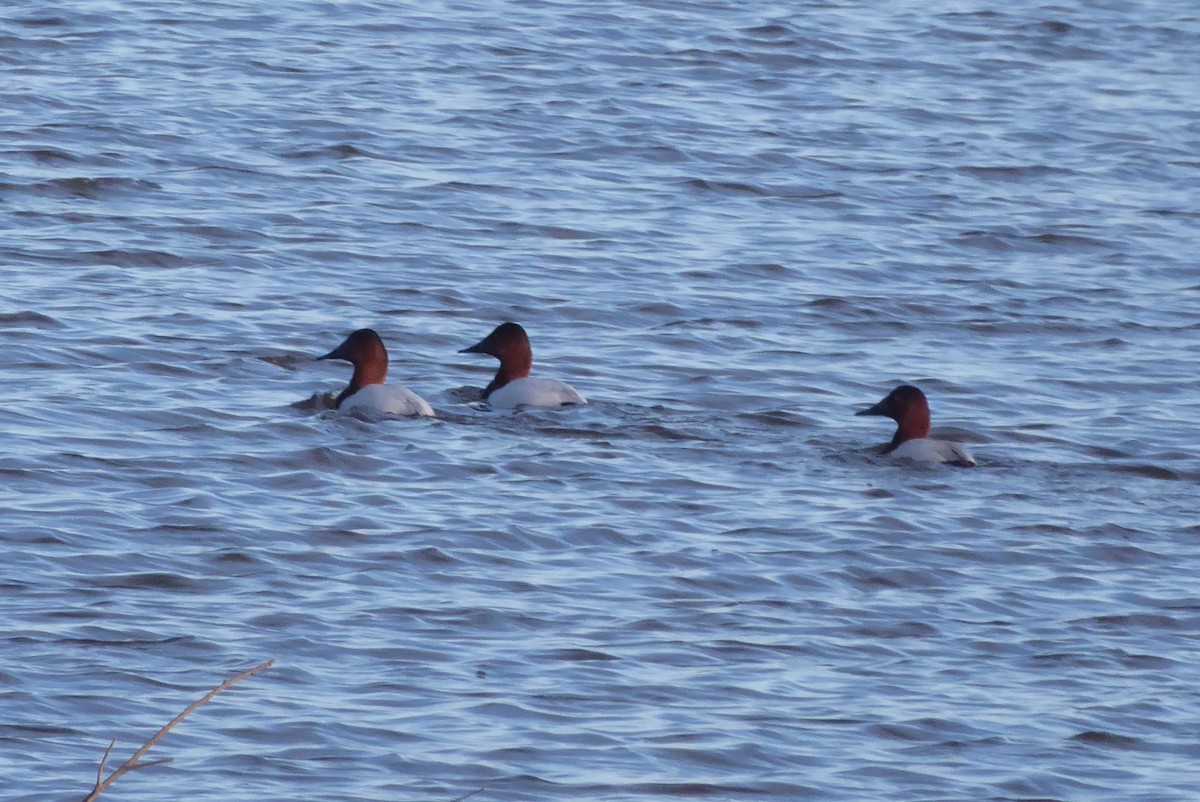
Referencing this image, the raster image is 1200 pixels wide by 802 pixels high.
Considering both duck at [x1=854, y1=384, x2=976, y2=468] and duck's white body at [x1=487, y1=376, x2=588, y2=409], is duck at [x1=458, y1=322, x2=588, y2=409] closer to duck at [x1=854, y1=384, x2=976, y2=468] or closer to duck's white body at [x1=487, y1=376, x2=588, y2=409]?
duck's white body at [x1=487, y1=376, x2=588, y2=409]

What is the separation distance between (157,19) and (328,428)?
1136 centimetres

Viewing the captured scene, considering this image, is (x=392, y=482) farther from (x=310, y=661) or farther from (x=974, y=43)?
(x=974, y=43)

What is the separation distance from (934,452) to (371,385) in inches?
106

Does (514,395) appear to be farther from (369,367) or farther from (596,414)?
(369,367)

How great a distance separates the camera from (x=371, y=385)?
38.4 ft

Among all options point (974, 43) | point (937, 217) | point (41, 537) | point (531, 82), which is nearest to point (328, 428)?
point (41, 537)

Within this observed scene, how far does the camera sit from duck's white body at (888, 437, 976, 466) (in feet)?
37.1

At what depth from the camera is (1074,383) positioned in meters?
13.0

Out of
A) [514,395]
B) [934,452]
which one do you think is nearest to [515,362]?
[514,395]

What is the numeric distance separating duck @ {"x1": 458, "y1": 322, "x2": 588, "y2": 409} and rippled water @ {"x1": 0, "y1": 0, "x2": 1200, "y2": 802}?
150 millimetres

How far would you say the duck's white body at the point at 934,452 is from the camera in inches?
445

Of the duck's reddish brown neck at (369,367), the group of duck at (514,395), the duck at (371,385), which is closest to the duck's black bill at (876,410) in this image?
the group of duck at (514,395)

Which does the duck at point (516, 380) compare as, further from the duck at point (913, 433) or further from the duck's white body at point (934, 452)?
the duck's white body at point (934, 452)

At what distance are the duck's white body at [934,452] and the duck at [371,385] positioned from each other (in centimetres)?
234
